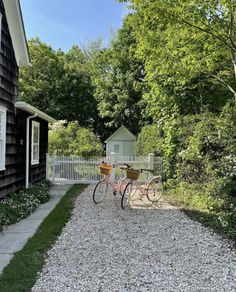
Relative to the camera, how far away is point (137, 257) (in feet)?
16.1

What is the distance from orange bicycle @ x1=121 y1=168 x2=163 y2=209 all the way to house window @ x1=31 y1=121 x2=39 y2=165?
11.8 ft

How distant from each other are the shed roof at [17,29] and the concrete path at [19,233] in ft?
13.8

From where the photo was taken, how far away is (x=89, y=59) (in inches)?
1258

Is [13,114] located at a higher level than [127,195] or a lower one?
higher

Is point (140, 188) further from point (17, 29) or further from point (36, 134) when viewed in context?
point (17, 29)

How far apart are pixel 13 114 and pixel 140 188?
387 cm

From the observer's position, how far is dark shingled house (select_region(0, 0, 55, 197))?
822cm

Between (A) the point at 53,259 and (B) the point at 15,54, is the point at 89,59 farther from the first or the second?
(A) the point at 53,259

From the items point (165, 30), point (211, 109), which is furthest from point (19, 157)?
point (211, 109)

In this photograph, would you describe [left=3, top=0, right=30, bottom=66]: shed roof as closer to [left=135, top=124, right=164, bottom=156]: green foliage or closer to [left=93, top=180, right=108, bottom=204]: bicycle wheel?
[left=93, top=180, right=108, bottom=204]: bicycle wheel

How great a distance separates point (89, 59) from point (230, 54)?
937 inches

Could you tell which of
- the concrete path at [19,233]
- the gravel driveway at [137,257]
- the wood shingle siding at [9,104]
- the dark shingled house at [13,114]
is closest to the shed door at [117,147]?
the dark shingled house at [13,114]

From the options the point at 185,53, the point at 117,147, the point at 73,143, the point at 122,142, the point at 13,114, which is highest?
the point at 185,53

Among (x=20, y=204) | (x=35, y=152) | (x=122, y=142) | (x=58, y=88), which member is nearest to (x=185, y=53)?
(x=35, y=152)
